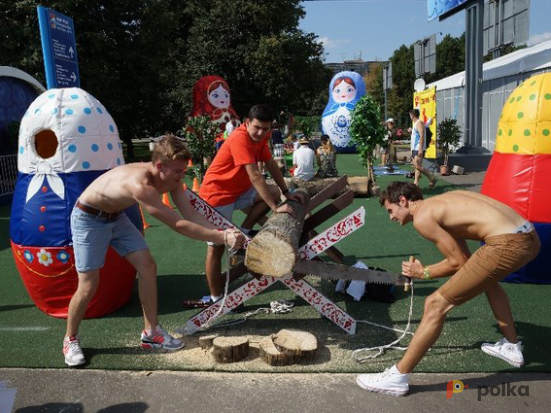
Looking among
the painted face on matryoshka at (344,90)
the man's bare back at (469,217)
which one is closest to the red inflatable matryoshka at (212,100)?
the painted face on matryoshka at (344,90)

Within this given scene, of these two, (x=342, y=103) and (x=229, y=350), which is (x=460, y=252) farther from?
(x=342, y=103)

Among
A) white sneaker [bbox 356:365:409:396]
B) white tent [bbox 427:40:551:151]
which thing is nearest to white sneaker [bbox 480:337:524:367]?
white sneaker [bbox 356:365:409:396]

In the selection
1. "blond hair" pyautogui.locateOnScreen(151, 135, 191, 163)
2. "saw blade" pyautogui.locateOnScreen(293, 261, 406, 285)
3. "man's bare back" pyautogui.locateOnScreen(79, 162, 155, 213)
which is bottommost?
"saw blade" pyautogui.locateOnScreen(293, 261, 406, 285)

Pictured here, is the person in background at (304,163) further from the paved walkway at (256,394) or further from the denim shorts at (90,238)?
the paved walkway at (256,394)

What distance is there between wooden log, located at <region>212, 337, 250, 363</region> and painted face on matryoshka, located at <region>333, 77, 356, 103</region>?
1914 centimetres

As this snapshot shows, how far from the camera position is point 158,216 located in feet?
11.7

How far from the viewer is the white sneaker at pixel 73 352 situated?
389cm

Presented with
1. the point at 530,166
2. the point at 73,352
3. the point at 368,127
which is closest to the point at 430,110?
the point at 368,127

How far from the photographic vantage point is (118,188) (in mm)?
3689

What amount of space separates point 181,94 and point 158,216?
24.5m

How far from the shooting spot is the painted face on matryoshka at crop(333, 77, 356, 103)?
2188 cm

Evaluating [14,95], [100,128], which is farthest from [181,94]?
[100,128]

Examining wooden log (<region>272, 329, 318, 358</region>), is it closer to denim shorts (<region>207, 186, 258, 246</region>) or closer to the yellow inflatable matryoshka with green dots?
denim shorts (<region>207, 186, 258, 246</region>)

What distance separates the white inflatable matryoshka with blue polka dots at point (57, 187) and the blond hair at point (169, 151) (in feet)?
4.78
